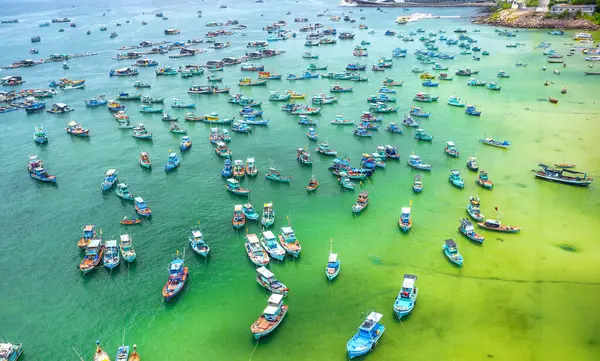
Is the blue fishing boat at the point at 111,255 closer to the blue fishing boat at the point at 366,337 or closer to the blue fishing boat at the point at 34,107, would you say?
the blue fishing boat at the point at 366,337

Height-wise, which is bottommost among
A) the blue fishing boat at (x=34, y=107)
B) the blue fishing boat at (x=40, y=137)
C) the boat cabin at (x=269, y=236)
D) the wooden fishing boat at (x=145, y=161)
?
the boat cabin at (x=269, y=236)

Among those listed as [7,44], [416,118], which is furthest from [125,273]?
[7,44]

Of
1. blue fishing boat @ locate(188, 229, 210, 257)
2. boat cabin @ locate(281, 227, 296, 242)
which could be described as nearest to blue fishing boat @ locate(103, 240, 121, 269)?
blue fishing boat @ locate(188, 229, 210, 257)

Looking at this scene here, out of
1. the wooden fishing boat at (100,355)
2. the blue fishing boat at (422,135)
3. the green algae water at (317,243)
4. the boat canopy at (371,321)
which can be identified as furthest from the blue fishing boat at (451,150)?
the wooden fishing boat at (100,355)

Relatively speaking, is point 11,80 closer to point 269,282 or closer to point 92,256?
point 92,256

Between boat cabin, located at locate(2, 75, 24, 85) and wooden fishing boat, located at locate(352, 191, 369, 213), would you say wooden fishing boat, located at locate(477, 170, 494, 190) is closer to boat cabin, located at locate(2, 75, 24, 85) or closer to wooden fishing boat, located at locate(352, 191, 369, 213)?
wooden fishing boat, located at locate(352, 191, 369, 213)

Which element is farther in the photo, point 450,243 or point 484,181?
point 484,181

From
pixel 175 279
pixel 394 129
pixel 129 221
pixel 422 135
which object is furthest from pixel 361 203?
pixel 129 221
